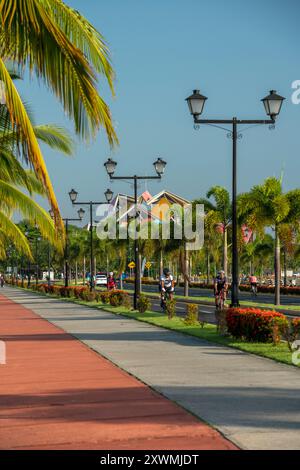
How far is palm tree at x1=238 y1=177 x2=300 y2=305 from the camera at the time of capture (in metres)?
43.5

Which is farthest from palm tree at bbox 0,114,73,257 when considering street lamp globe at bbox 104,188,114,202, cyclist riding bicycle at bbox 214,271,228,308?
street lamp globe at bbox 104,188,114,202

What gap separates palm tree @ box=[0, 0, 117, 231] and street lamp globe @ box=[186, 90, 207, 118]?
11.2m

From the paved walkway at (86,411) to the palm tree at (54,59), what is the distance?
7.04 ft

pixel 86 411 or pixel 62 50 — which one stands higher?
pixel 62 50

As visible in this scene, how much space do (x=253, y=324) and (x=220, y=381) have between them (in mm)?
5763

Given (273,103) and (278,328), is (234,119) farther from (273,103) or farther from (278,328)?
(278,328)

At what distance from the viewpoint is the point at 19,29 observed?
930cm

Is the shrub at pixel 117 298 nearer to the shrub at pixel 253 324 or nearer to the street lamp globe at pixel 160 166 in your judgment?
the street lamp globe at pixel 160 166

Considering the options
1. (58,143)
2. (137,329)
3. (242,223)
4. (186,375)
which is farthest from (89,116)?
(242,223)

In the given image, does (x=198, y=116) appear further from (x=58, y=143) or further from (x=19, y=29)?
(x=19, y=29)

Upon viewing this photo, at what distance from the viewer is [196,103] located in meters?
21.1

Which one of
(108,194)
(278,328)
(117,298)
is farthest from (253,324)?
(108,194)

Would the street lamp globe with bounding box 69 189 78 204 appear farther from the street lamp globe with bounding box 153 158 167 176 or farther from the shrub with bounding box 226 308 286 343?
the shrub with bounding box 226 308 286 343

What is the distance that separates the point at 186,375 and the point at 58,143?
30.5 feet
